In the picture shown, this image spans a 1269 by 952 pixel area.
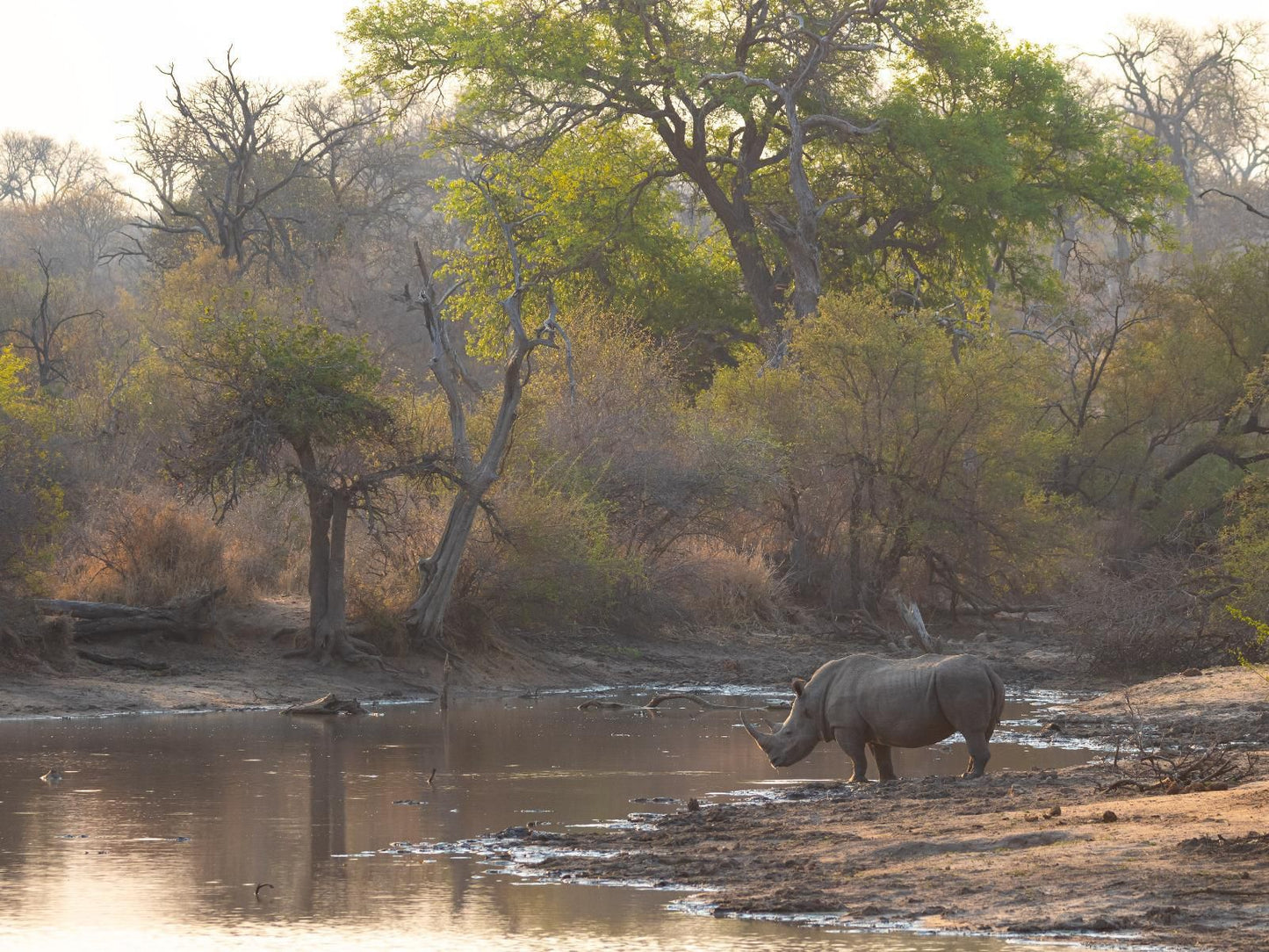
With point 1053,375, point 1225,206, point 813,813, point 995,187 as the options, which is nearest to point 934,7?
point 995,187

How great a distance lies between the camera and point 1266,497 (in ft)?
74.6

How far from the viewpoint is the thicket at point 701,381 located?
953 inches

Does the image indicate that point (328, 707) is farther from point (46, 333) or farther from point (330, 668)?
point (46, 333)

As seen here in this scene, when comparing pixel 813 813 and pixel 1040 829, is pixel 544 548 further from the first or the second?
pixel 1040 829

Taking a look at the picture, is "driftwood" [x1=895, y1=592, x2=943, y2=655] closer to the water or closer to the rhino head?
the water

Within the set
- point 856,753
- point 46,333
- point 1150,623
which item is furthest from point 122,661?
point 46,333

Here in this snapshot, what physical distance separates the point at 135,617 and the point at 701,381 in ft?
65.8

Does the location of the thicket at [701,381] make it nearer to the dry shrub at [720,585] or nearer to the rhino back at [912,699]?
the dry shrub at [720,585]

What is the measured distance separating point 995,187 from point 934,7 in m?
4.19

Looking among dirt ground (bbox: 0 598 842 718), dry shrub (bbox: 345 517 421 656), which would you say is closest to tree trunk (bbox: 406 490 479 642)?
dry shrub (bbox: 345 517 421 656)

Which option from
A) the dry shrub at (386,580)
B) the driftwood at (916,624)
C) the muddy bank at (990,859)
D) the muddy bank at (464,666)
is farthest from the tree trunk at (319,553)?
the muddy bank at (990,859)

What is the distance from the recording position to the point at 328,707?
2080 centimetres

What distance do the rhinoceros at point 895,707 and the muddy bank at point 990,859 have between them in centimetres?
89

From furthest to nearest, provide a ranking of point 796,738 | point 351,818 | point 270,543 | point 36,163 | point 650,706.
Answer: point 36,163, point 270,543, point 650,706, point 796,738, point 351,818
